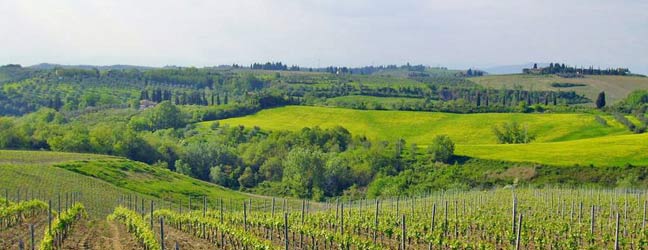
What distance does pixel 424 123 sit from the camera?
118938 mm

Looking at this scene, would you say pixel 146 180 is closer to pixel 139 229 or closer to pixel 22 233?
pixel 22 233

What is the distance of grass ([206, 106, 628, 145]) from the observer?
10447cm

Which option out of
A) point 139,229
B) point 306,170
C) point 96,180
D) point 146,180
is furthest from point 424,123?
point 139,229

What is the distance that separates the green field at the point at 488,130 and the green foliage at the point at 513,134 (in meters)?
1.11

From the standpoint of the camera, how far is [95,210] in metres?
47.9

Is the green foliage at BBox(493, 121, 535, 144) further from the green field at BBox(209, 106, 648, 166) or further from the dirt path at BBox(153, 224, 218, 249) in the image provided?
the dirt path at BBox(153, 224, 218, 249)

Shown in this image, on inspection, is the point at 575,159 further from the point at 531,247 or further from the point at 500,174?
the point at 531,247

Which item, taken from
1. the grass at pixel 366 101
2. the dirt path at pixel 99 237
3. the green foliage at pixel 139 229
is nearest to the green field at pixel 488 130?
the grass at pixel 366 101

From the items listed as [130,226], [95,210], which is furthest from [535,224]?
[95,210]

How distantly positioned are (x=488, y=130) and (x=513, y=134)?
6.34 meters

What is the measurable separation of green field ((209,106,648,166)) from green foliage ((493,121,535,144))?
1.11 m

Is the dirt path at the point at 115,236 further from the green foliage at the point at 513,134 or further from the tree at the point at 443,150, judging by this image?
the green foliage at the point at 513,134

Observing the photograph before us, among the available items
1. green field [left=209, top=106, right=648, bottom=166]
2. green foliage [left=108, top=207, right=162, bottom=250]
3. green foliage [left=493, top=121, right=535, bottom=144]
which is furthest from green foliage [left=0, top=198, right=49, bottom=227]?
green foliage [left=493, top=121, right=535, bottom=144]

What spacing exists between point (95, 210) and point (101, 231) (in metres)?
16.4
